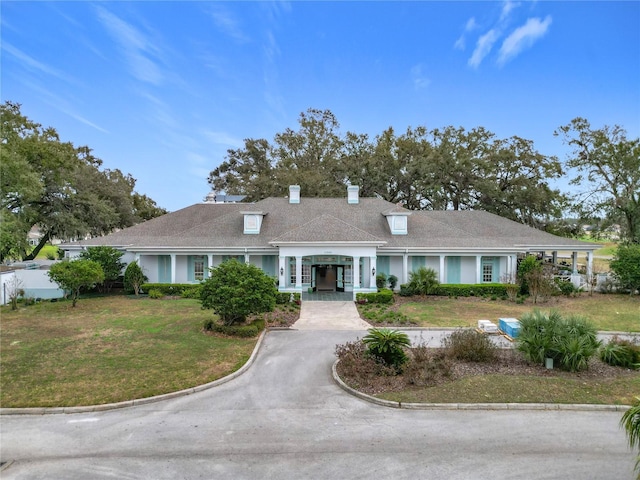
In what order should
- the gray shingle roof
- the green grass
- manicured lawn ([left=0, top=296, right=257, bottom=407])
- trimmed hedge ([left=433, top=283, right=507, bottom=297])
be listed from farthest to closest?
the gray shingle roof < trimmed hedge ([left=433, top=283, right=507, bottom=297]) < manicured lawn ([left=0, top=296, right=257, bottom=407]) < the green grass

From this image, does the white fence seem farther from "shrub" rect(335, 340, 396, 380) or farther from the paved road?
"shrub" rect(335, 340, 396, 380)

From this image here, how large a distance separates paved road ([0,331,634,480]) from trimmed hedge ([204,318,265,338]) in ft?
16.3

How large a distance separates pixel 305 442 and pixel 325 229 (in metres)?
17.5

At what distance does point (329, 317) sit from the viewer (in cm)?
1845

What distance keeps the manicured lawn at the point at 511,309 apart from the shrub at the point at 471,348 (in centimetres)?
457

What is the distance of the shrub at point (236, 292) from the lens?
48.6 feet

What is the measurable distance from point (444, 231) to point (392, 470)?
22251 millimetres

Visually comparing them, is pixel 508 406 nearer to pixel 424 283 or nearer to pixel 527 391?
pixel 527 391

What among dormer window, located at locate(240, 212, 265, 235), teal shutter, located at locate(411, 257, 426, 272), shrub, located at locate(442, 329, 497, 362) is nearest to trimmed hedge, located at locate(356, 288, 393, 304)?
teal shutter, located at locate(411, 257, 426, 272)

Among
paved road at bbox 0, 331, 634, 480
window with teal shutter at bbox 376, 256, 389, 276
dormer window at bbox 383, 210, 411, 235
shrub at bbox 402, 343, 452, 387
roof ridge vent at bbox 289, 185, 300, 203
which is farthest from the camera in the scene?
roof ridge vent at bbox 289, 185, 300, 203

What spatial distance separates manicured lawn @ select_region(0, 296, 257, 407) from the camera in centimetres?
Answer: 977

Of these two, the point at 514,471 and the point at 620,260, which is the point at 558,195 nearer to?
the point at 620,260

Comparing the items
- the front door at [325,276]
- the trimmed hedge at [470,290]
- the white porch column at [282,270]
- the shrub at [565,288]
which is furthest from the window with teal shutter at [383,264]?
the shrub at [565,288]

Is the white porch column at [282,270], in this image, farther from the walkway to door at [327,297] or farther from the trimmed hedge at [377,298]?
the trimmed hedge at [377,298]
